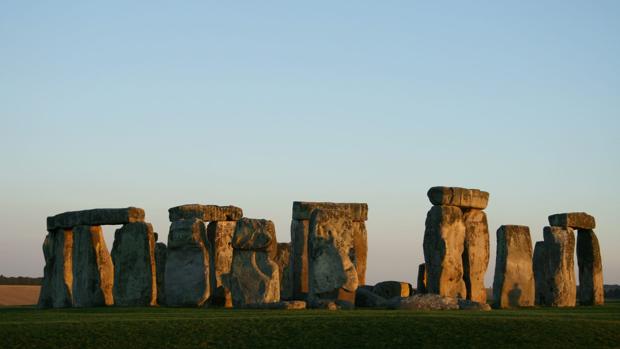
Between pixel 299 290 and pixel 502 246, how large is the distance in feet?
17.3

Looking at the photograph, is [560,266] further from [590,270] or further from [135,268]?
[135,268]

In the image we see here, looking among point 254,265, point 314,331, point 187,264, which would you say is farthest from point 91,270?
point 314,331

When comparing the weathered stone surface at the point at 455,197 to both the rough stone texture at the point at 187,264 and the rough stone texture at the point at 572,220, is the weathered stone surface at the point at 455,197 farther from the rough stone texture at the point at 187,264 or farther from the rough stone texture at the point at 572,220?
the rough stone texture at the point at 187,264

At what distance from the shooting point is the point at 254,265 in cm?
2522

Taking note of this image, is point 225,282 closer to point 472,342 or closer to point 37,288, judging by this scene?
point 472,342

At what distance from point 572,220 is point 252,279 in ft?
30.9

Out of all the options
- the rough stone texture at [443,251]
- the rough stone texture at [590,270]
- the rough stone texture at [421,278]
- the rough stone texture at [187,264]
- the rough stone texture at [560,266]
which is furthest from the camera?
the rough stone texture at [421,278]

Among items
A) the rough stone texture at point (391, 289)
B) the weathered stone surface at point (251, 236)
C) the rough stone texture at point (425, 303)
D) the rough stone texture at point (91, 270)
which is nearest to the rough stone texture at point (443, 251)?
the rough stone texture at point (391, 289)

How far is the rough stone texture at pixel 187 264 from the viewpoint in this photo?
26641 millimetres

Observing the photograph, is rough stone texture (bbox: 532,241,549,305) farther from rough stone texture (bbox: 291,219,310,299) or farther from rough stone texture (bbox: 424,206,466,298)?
rough stone texture (bbox: 291,219,310,299)

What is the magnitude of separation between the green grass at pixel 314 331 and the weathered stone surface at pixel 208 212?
8.84m

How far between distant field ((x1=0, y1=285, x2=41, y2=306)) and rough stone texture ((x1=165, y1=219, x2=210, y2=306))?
15075mm

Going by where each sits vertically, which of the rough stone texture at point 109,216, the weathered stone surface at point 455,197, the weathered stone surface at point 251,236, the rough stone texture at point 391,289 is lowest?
the rough stone texture at point 391,289

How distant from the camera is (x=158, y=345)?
57.2ft
